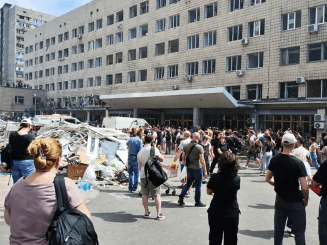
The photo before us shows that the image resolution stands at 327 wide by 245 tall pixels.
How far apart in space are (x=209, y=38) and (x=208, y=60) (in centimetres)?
220

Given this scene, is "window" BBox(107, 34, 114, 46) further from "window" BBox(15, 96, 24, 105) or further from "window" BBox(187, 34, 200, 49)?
"window" BBox(15, 96, 24, 105)

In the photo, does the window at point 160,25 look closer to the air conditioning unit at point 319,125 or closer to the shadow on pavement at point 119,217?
the air conditioning unit at point 319,125

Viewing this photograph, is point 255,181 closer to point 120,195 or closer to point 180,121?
Answer: point 120,195

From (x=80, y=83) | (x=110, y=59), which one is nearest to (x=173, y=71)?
(x=110, y=59)

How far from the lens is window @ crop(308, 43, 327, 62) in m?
24.0

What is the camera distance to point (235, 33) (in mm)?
29766

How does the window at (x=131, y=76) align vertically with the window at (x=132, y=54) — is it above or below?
below

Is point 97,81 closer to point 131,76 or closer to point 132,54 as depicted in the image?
point 131,76

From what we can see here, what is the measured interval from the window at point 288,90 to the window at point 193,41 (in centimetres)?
1018

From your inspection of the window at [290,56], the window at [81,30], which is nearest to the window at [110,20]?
the window at [81,30]

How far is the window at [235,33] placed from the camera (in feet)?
96.2

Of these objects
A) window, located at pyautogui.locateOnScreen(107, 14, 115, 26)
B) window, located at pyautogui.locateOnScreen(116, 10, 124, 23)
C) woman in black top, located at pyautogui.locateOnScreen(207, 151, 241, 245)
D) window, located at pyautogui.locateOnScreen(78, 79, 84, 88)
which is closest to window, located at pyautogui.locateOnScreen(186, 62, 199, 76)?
window, located at pyautogui.locateOnScreen(116, 10, 124, 23)

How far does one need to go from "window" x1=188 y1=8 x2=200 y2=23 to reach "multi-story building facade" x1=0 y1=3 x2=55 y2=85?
71.1 metres

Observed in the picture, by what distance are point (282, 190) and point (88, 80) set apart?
150 feet
